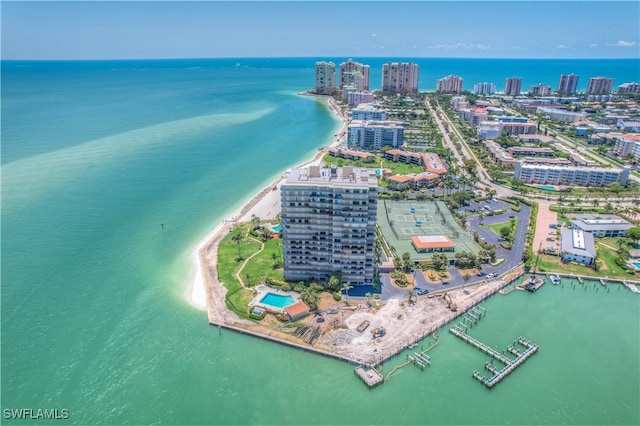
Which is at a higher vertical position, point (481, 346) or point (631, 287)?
point (631, 287)

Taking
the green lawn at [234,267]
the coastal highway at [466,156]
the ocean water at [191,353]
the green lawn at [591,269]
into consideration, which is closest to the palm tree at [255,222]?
the green lawn at [234,267]

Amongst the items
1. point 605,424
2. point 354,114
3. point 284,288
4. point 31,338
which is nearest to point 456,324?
point 605,424

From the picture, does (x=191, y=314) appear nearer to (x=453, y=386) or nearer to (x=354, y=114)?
(x=453, y=386)

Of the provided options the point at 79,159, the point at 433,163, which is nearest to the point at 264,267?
the point at 433,163

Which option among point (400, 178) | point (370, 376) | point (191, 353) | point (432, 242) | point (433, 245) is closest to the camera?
point (370, 376)

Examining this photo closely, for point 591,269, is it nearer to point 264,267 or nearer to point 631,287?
point 631,287

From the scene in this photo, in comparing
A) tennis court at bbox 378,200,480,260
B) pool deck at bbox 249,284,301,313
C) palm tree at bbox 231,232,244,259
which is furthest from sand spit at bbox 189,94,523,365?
tennis court at bbox 378,200,480,260
